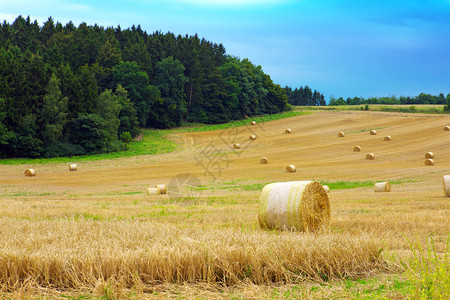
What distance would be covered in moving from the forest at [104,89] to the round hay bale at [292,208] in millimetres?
51460

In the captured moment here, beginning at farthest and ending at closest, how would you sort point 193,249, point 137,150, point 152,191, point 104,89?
point 104,89 → point 137,150 → point 152,191 → point 193,249

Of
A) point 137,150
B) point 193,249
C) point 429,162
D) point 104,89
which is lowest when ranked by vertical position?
point 429,162

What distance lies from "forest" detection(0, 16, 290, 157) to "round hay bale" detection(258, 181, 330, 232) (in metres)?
51.5

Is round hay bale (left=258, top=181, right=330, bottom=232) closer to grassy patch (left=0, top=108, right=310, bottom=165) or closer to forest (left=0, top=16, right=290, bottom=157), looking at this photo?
grassy patch (left=0, top=108, right=310, bottom=165)

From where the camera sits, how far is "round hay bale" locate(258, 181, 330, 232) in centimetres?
1105

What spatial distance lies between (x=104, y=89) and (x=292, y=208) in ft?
259

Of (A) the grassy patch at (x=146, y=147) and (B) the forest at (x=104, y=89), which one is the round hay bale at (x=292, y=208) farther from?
(B) the forest at (x=104, y=89)

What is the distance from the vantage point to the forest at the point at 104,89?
60.6 m

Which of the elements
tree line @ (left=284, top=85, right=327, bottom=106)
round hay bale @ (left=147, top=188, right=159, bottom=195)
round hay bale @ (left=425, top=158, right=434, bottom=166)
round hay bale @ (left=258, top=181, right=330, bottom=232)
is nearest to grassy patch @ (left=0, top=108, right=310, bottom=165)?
round hay bale @ (left=147, top=188, right=159, bottom=195)

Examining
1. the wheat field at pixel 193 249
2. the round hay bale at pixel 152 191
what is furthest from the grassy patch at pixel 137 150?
the wheat field at pixel 193 249

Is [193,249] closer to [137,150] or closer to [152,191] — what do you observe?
[152,191]

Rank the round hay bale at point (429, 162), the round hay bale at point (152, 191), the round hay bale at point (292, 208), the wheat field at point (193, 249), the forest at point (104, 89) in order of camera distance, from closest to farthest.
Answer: the wheat field at point (193, 249) < the round hay bale at point (292, 208) < the round hay bale at point (152, 191) < the round hay bale at point (429, 162) < the forest at point (104, 89)

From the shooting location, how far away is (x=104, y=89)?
8506 centimetres

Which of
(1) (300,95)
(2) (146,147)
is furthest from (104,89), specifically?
(1) (300,95)
